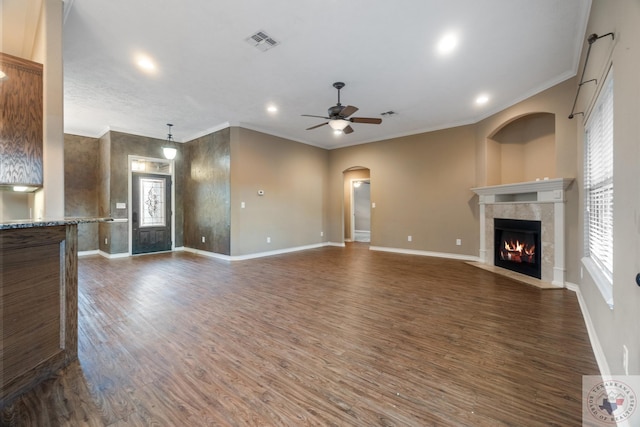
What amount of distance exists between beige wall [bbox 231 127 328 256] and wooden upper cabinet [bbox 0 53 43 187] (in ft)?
11.9

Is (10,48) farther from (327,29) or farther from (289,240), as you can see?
(289,240)

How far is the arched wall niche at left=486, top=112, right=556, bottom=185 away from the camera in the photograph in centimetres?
464

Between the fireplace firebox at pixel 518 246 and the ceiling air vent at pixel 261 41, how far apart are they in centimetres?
477

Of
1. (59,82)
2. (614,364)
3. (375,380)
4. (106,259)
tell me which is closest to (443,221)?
(614,364)


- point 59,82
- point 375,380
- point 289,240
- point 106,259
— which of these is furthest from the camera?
point 289,240

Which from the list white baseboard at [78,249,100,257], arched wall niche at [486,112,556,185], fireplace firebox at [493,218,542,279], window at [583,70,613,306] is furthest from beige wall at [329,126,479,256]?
white baseboard at [78,249,100,257]

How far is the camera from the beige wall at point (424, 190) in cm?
590

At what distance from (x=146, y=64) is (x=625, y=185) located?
4.93 m

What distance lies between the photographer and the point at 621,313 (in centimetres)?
155

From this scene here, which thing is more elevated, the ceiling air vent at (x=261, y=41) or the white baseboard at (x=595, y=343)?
the ceiling air vent at (x=261, y=41)

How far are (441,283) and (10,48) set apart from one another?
6.38m

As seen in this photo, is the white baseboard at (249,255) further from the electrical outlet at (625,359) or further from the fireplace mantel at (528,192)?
the electrical outlet at (625,359)

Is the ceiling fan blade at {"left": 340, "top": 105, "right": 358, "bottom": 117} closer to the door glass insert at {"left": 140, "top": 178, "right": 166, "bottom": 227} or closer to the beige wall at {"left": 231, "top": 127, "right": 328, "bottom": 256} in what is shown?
the beige wall at {"left": 231, "top": 127, "right": 328, "bottom": 256}

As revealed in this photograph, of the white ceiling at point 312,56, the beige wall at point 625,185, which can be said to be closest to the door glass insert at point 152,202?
the white ceiling at point 312,56
